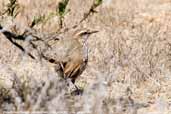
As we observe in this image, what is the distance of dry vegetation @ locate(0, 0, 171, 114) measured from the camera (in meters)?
6.48

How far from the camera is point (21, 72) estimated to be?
8.45 m

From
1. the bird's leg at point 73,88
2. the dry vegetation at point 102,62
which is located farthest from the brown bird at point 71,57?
the dry vegetation at point 102,62

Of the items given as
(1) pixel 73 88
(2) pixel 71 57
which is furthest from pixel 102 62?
(2) pixel 71 57

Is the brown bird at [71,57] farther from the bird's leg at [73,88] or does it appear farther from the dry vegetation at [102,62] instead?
the dry vegetation at [102,62]

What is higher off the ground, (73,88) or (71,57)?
(71,57)

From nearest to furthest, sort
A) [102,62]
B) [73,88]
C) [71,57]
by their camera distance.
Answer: [71,57]
[73,88]
[102,62]

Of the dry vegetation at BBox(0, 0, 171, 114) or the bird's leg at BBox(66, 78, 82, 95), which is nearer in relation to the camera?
the dry vegetation at BBox(0, 0, 171, 114)

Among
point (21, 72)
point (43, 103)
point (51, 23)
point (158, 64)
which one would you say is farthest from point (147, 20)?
point (43, 103)

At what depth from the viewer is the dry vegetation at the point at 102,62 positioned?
648 cm

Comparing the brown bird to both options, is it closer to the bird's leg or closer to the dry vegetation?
the bird's leg

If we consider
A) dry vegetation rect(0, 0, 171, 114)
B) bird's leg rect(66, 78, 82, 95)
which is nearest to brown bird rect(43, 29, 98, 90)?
bird's leg rect(66, 78, 82, 95)

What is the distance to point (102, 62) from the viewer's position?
9141 millimetres

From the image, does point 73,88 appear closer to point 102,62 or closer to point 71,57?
point 71,57

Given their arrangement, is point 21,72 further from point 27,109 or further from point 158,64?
point 27,109
